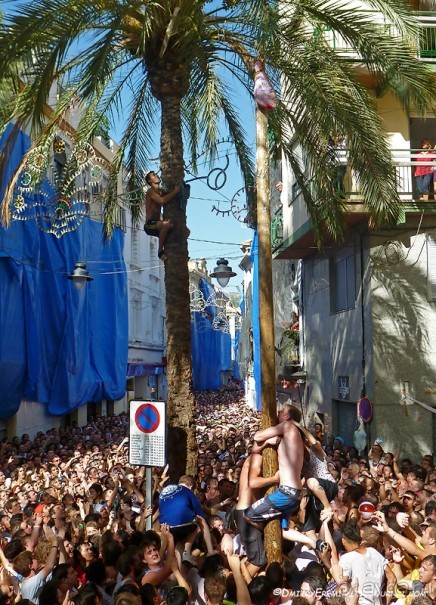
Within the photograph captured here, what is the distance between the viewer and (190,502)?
6707mm

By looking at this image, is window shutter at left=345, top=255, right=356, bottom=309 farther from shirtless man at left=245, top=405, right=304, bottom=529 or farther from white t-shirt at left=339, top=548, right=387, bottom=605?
white t-shirt at left=339, top=548, right=387, bottom=605

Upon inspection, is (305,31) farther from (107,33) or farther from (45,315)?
(45,315)

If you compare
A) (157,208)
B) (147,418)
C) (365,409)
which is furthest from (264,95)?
(365,409)

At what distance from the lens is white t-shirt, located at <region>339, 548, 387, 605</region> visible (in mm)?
5629

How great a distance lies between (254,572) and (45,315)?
16.0 m

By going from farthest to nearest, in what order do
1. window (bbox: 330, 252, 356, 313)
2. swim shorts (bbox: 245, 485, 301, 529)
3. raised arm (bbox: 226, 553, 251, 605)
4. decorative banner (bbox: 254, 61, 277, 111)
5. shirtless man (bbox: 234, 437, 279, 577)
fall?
window (bbox: 330, 252, 356, 313)
decorative banner (bbox: 254, 61, 277, 111)
shirtless man (bbox: 234, 437, 279, 577)
swim shorts (bbox: 245, 485, 301, 529)
raised arm (bbox: 226, 553, 251, 605)

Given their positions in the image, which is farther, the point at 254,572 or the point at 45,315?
the point at 45,315

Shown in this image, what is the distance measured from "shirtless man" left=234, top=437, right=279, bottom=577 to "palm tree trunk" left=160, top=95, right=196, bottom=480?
10.4ft

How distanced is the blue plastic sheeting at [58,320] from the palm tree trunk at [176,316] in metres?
8.52

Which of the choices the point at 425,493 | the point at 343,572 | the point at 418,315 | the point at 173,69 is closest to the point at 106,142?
the point at 418,315

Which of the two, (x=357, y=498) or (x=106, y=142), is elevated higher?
(x=106, y=142)

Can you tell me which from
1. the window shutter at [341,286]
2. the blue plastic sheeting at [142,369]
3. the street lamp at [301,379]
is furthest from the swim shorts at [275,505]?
the blue plastic sheeting at [142,369]

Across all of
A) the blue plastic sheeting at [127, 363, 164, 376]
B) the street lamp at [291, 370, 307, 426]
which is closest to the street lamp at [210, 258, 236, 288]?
the street lamp at [291, 370, 307, 426]

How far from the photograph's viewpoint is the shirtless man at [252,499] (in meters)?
6.67
